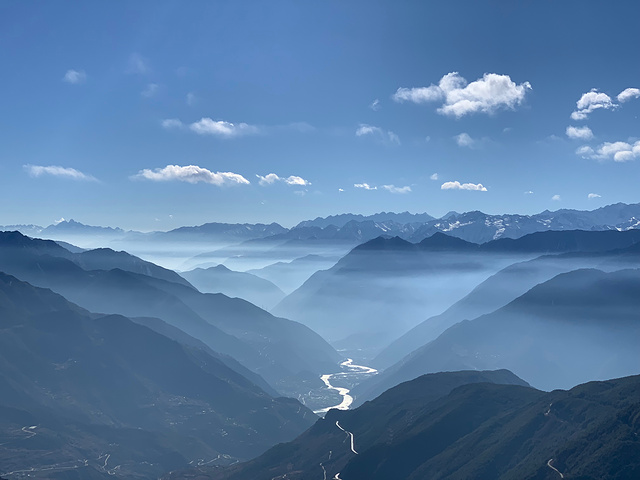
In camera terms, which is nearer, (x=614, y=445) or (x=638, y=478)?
(x=638, y=478)

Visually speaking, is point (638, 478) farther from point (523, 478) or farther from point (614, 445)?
point (523, 478)

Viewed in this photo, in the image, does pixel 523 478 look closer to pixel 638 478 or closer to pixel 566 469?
pixel 566 469

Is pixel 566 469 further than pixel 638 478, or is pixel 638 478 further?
pixel 566 469

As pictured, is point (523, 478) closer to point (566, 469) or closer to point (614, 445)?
point (566, 469)

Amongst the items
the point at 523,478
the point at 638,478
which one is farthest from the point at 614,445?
the point at 523,478

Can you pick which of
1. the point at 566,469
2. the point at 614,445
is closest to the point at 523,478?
the point at 566,469
